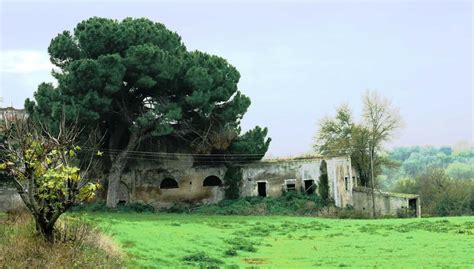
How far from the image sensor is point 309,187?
152 feet

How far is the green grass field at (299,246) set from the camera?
18.2 m

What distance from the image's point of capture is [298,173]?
153ft

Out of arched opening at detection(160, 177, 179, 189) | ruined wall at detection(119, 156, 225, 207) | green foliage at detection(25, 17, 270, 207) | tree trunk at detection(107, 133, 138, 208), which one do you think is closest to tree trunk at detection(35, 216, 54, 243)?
green foliage at detection(25, 17, 270, 207)

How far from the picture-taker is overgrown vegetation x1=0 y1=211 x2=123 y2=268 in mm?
13648

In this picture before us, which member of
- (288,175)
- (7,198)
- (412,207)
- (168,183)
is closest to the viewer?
(7,198)

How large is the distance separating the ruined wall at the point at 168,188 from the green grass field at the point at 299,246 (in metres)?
17.2

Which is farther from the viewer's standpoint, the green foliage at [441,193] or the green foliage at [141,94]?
the green foliage at [441,193]

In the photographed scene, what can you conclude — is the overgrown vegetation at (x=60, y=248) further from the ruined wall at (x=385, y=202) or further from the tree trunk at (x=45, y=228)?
the ruined wall at (x=385, y=202)

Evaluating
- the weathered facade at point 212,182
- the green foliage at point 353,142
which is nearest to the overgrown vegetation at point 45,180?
the weathered facade at point 212,182

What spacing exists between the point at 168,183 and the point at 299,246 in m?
25.8

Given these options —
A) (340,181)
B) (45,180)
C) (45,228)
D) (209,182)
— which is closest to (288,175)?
(340,181)

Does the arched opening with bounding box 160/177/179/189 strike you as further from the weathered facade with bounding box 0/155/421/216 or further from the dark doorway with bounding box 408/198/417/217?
the dark doorway with bounding box 408/198/417/217

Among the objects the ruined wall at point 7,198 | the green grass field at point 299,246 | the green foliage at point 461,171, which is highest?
the green foliage at point 461,171

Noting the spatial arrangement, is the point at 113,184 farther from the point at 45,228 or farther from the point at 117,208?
the point at 45,228
